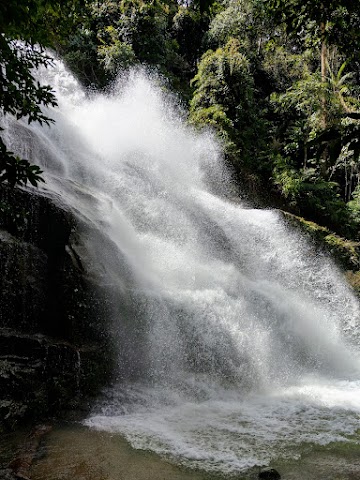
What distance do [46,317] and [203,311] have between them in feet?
9.46

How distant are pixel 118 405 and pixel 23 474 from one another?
2210 millimetres

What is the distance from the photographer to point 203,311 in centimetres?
755

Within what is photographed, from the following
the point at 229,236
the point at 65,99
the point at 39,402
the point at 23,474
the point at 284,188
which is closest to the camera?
the point at 23,474

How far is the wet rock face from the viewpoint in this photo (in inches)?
219

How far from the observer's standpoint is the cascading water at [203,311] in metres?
5.24

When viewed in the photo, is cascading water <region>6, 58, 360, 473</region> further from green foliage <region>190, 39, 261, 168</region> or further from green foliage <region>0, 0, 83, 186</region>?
green foliage <region>0, 0, 83, 186</region>

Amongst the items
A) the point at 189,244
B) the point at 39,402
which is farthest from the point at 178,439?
the point at 189,244

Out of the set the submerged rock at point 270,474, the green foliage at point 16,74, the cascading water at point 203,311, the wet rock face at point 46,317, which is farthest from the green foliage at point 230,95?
the submerged rock at point 270,474

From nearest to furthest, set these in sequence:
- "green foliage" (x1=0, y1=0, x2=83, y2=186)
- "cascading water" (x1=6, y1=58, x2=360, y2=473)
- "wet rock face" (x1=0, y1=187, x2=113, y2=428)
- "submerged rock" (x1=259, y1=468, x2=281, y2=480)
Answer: "green foliage" (x1=0, y1=0, x2=83, y2=186) → "submerged rock" (x1=259, y1=468, x2=281, y2=480) → "cascading water" (x1=6, y1=58, x2=360, y2=473) → "wet rock face" (x1=0, y1=187, x2=113, y2=428)

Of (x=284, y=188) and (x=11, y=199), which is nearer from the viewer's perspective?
(x=11, y=199)

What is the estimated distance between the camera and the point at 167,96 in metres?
17.5

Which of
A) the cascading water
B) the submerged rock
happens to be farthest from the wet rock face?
the submerged rock

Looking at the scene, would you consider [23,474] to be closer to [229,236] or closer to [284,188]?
[229,236]

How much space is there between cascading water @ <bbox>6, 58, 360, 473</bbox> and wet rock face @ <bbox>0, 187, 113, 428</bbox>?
0.44 meters
